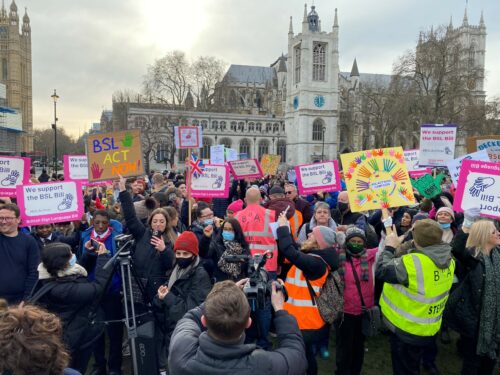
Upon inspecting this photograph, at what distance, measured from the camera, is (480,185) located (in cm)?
428

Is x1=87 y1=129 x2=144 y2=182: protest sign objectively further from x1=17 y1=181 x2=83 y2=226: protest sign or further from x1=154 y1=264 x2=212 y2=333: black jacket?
x1=154 y1=264 x2=212 y2=333: black jacket

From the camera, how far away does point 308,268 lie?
3363 millimetres

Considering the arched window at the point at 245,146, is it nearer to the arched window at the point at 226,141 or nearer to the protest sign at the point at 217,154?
the arched window at the point at 226,141

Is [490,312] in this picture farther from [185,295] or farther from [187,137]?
[187,137]

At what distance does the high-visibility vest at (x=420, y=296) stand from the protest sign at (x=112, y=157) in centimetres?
376

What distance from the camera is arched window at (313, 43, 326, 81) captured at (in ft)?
183

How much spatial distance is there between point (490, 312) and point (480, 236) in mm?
665

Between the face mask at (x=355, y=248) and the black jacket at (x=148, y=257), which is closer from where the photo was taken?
the face mask at (x=355, y=248)

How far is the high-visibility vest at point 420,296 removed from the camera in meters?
3.20

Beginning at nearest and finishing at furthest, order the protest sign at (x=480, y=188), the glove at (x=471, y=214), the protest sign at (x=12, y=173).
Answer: the glove at (x=471, y=214), the protest sign at (x=480, y=188), the protest sign at (x=12, y=173)

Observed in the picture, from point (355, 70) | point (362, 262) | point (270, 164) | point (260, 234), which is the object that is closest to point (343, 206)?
point (260, 234)

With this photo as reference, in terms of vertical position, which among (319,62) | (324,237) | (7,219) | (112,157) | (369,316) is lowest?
(369,316)

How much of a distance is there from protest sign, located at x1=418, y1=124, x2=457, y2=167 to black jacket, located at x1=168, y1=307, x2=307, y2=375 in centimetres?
672

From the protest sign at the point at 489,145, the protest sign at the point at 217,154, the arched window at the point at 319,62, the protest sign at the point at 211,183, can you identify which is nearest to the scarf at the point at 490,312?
the protest sign at the point at 489,145
